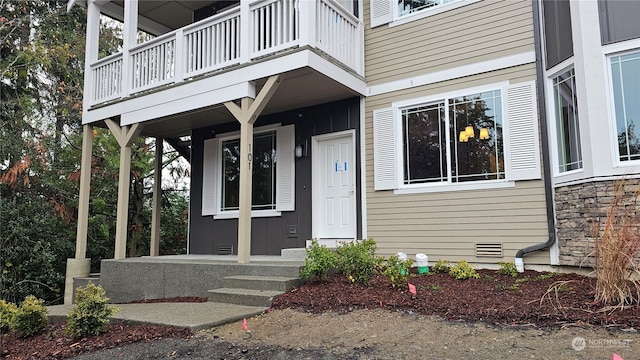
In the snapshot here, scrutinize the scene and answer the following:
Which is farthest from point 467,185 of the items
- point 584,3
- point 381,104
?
point 584,3

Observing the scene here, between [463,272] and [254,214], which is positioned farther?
[254,214]

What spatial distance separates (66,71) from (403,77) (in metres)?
9.59

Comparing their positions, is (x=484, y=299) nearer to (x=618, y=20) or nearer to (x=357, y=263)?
(x=357, y=263)

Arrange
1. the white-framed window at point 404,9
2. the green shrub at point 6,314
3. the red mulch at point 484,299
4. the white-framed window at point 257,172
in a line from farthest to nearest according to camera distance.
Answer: the white-framed window at point 257,172 → the white-framed window at point 404,9 → the green shrub at point 6,314 → the red mulch at point 484,299

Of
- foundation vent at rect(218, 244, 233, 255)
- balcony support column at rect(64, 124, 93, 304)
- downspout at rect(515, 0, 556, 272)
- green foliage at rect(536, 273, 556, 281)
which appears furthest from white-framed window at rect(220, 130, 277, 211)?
green foliage at rect(536, 273, 556, 281)

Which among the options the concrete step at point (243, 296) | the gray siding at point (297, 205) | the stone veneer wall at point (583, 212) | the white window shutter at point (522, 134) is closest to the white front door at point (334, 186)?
the gray siding at point (297, 205)

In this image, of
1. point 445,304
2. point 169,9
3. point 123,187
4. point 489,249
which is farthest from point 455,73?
point 169,9

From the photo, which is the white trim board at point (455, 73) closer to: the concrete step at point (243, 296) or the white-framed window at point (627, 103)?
the white-framed window at point (627, 103)

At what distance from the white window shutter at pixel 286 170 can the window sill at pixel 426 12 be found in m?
2.55

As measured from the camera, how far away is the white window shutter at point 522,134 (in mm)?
5867

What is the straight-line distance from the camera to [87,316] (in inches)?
165

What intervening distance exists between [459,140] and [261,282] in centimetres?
342

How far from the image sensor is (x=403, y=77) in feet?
23.1

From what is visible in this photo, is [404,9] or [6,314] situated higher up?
[404,9]
